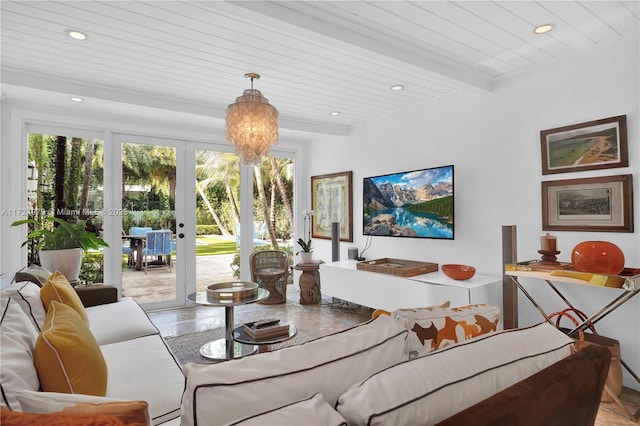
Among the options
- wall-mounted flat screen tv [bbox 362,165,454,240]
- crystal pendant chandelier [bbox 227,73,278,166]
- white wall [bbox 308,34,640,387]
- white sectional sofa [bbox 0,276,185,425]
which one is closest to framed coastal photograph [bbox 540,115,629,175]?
white wall [bbox 308,34,640,387]

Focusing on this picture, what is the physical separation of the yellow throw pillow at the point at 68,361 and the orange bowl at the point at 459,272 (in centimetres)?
273

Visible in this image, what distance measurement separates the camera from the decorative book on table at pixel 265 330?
91.7 inches

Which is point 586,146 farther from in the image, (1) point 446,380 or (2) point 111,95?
(2) point 111,95

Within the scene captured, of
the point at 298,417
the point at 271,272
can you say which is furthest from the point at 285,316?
the point at 298,417

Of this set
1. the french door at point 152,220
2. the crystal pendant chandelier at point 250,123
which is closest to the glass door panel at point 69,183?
the french door at point 152,220

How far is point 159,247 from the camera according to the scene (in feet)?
14.9

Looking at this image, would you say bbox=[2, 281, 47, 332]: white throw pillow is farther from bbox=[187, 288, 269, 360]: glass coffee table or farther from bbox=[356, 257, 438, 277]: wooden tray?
bbox=[356, 257, 438, 277]: wooden tray

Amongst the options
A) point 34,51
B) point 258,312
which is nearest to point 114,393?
point 34,51

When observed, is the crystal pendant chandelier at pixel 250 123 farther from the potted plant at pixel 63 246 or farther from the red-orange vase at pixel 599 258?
the red-orange vase at pixel 599 258

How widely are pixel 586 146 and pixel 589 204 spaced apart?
1.42 ft

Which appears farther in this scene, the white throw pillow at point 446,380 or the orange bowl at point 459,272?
the orange bowl at point 459,272

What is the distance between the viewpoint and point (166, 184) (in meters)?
4.60

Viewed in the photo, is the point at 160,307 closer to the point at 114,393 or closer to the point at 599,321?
the point at 114,393

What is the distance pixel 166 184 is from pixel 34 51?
2.16 meters
